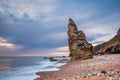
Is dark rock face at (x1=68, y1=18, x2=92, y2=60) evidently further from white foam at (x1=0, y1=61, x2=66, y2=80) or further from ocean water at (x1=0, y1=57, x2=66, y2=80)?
white foam at (x1=0, y1=61, x2=66, y2=80)

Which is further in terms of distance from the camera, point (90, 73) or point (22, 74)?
point (22, 74)

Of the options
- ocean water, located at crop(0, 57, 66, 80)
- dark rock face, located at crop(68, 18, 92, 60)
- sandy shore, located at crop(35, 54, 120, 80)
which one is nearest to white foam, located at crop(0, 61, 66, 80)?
ocean water, located at crop(0, 57, 66, 80)

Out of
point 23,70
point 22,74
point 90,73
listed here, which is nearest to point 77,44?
point 23,70

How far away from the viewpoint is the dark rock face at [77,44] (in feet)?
196

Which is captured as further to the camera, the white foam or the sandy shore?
the white foam

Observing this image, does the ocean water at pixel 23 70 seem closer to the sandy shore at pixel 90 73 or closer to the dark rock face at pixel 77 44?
the sandy shore at pixel 90 73

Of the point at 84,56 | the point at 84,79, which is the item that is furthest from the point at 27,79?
the point at 84,56

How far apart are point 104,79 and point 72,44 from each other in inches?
1870

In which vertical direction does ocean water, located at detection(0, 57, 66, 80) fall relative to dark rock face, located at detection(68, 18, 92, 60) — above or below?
below

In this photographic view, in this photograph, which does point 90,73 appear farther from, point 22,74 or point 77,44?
point 77,44

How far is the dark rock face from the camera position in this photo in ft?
196

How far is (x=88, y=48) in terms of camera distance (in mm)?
59812

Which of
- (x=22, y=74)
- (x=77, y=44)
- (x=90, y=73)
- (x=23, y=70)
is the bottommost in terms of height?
(x=22, y=74)

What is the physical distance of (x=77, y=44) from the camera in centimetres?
6166
